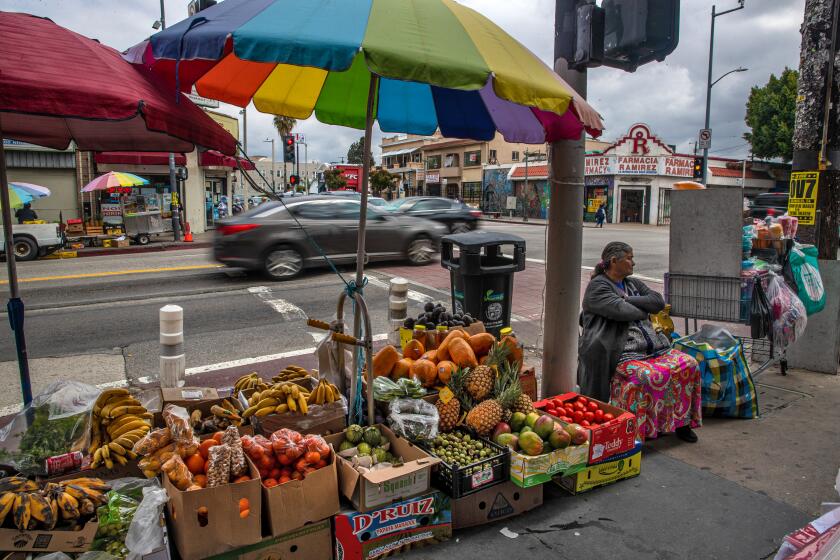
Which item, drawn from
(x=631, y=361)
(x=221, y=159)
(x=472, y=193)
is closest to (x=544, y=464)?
(x=631, y=361)

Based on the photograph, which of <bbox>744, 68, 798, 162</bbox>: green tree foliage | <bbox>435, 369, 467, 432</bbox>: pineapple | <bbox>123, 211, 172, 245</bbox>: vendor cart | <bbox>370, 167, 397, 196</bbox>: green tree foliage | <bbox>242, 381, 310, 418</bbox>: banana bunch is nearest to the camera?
<bbox>242, 381, 310, 418</bbox>: banana bunch

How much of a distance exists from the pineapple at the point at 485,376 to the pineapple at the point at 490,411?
3.8 inches

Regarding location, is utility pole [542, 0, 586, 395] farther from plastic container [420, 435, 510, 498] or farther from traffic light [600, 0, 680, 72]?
plastic container [420, 435, 510, 498]

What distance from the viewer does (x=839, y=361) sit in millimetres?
6398

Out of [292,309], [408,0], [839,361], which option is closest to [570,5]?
[408,0]

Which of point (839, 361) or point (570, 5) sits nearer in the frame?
point (570, 5)

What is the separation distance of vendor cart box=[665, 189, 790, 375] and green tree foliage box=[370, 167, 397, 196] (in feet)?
195

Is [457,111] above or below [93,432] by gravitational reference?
above

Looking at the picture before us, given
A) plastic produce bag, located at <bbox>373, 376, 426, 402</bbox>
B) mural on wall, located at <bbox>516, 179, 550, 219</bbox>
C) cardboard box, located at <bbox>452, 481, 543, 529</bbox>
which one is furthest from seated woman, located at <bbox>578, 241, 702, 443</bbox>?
mural on wall, located at <bbox>516, 179, 550, 219</bbox>

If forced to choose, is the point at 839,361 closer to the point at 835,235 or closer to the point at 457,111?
the point at 835,235

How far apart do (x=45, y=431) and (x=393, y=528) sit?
213 centimetres

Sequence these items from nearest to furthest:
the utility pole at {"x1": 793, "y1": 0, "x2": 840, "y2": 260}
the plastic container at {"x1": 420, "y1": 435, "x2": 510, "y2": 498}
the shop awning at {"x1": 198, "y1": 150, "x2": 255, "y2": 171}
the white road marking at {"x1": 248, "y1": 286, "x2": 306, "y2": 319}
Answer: the plastic container at {"x1": 420, "y1": 435, "x2": 510, "y2": 498}
the shop awning at {"x1": 198, "y1": 150, "x2": 255, "y2": 171}
the utility pole at {"x1": 793, "y1": 0, "x2": 840, "y2": 260}
the white road marking at {"x1": 248, "y1": 286, "x2": 306, "y2": 319}

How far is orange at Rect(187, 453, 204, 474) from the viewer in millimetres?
2945

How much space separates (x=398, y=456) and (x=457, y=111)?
9.13 ft
